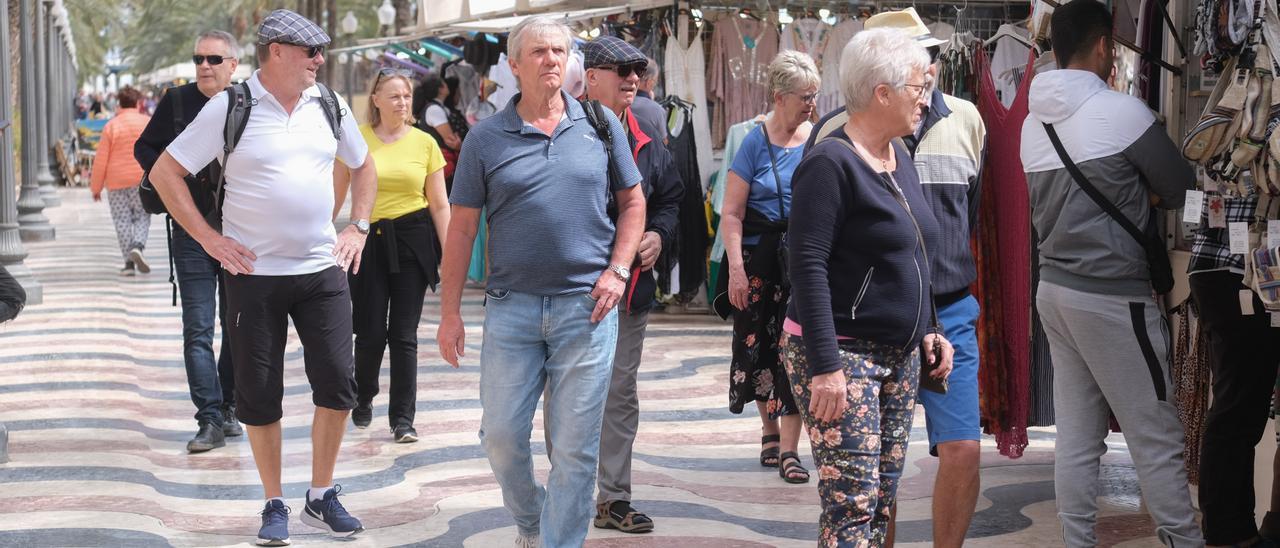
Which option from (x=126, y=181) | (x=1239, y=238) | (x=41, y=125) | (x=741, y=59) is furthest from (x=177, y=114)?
(x=41, y=125)

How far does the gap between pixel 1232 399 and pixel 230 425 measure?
464 centimetres

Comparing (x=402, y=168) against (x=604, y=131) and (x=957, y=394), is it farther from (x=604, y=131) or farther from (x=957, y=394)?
(x=957, y=394)

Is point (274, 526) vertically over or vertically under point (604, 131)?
under

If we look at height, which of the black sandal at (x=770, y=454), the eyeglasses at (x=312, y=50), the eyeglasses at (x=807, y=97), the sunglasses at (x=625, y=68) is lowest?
the black sandal at (x=770, y=454)

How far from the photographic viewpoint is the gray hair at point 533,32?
4.34 metres

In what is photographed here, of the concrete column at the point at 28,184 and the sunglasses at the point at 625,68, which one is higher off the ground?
the sunglasses at the point at 625,68

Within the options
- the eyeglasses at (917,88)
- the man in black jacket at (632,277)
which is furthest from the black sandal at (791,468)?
the eyeglasses at (917,88)

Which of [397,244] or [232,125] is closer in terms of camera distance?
[232,125]

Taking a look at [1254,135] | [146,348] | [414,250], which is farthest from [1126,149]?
[146,348]

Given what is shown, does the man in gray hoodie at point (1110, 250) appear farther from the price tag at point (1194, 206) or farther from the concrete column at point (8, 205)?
the concrete column at point (8, 205)

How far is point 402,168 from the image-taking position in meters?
7.09

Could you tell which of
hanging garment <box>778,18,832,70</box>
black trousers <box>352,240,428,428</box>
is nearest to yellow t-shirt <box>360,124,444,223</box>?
black trousers <box>352,240,428,428</box>

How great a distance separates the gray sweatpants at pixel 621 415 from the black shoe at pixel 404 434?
6.22 ft

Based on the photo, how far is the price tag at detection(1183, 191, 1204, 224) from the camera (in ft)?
14.6
